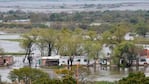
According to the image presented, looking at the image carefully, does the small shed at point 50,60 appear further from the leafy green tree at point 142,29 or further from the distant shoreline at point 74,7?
the distant shoreline at point 74,7

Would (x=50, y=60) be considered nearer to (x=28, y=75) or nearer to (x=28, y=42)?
(x=28, y=42)

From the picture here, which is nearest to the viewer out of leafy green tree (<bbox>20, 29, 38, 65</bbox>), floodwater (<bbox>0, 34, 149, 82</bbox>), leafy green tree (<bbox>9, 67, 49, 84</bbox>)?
leafy green tree (<bbox>9, 67, 49, 84</bbox>)

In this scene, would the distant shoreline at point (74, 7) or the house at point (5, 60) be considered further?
the distant shoreline at point (74, 7)

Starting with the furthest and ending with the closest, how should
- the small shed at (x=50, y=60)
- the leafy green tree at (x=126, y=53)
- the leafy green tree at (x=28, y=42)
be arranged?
the leafy green tree at (x=28, y=42)
the small shed at (x=50, y=60)
the leafy green tree at (x=126, y=53)

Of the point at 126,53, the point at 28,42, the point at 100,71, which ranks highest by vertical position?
the point at 28,42

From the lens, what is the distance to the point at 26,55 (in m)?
21.8

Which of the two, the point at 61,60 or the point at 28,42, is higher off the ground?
the point at 28,42

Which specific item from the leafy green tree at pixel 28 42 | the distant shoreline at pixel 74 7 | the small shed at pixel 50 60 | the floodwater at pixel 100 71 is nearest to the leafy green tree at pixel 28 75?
the floodwater at pixel 100 71

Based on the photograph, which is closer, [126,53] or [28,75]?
[28,75]

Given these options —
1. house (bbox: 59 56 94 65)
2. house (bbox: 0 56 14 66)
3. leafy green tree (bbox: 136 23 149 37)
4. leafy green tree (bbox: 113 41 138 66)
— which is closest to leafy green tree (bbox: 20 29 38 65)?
house (bbox: 0 56 14 66)

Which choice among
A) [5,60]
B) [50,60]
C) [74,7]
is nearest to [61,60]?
[50,60]

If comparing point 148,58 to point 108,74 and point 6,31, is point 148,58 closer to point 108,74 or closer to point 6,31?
point 108,74

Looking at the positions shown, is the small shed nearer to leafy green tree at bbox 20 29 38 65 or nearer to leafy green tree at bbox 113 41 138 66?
leafy green tree at bbox 20 29 38 65

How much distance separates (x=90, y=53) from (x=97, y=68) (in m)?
0.87
